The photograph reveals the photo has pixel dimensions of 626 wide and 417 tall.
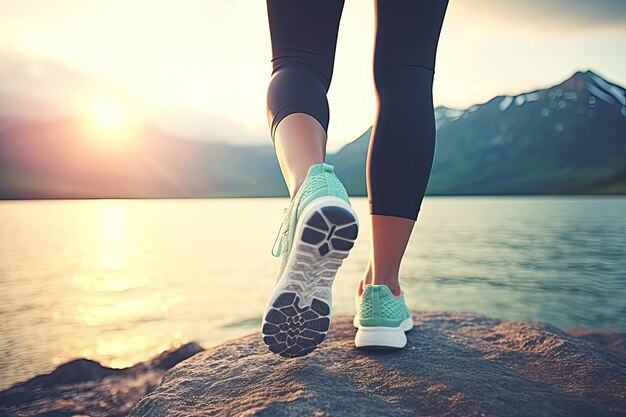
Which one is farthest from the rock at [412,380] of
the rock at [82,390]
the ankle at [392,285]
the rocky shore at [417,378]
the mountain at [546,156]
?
the mountain at [546,156]

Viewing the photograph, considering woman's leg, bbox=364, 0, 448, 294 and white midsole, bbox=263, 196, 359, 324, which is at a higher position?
woman's leg, bbox=364, 0, 448, 294

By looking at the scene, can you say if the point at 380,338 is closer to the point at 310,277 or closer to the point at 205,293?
the point at 310,277

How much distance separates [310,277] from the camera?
1.51 m

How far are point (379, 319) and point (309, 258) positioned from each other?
75 centimetres

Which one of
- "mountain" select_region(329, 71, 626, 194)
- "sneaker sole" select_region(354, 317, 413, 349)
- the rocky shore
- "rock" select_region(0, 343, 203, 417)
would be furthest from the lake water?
"mountain" select_region(329, 71, 626, 194)

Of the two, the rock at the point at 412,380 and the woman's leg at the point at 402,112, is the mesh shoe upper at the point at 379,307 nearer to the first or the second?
the rock at the point at 412,380

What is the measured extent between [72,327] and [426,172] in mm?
6966

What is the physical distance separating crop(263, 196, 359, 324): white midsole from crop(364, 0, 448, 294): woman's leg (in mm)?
497

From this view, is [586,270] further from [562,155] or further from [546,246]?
[562,155]

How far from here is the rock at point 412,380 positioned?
1569 millimetres

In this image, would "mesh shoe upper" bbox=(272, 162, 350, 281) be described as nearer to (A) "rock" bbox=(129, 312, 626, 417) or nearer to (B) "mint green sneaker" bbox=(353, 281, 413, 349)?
(A) "rock" bbox=(129, 312, 626, 417)

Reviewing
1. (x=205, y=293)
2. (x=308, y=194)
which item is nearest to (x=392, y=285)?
(x=308, y=194)

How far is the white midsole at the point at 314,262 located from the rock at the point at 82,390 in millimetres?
2030

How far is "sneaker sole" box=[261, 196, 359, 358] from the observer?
1.40m
